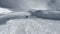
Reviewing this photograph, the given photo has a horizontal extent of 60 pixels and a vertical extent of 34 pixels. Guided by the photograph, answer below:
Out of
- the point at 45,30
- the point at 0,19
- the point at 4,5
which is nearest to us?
the point at 45,30

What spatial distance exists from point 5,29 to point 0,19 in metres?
0.11

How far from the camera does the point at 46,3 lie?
26.7 inches

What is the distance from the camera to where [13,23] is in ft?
1.35

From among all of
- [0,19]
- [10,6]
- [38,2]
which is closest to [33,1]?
[38,2]

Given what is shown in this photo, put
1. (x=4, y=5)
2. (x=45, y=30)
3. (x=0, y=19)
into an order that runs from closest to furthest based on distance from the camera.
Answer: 1. (x=45, y=30)
2. (x=0, y=19)
3. (x=4, y=5)

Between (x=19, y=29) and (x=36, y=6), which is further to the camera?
(x=36, y=6)

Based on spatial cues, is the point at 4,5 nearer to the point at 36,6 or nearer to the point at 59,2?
the point at 36,6

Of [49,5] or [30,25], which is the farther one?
[49,5]

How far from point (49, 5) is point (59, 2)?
2.4 inches

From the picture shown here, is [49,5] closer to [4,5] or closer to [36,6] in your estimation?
[36,6]

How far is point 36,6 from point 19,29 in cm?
32

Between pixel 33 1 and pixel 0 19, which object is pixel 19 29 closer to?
pixel 0 19

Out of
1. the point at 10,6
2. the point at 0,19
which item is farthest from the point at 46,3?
the point at 0,19

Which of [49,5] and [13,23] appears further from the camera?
[49,5]
